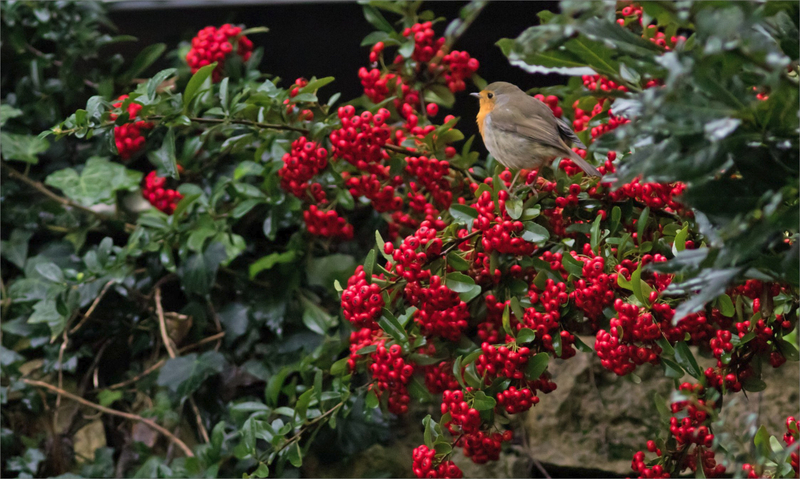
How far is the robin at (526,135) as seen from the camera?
1.41m

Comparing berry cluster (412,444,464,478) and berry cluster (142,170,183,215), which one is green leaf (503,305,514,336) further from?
berry cluster (142,170,183,215)

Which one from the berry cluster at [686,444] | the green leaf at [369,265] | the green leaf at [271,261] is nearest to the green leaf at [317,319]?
the green leaf at [271,261]

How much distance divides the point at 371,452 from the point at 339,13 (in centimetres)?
147

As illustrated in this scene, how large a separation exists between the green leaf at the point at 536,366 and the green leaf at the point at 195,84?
85 centimetres

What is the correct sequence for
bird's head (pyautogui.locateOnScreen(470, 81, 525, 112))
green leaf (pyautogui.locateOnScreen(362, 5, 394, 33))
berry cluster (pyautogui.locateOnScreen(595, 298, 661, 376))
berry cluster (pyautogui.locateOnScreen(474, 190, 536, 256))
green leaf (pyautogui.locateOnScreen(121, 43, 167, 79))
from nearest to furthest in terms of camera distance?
berry cluster (pyautogui.locateOnScreen(595, 298, 661, 376))
berry cluster (pyautogui.locateOnScreen(474, 190, 536, 256))
bird's head (pyautogui.locateOnScreen(470, 81, 525, 112))
green leaf (pyautogui.locateOnScreen(362, 5, 394, 33))
green leaf (pyautogui.locateOnScreen(121, 43, 167, 79))

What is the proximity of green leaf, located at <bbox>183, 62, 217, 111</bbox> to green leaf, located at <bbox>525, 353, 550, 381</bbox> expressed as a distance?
846 millimetres

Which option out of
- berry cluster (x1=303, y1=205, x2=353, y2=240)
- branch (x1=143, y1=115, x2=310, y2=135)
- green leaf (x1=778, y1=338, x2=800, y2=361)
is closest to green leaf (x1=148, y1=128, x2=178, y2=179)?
branch (x1=143, y1=115, x2=310, y2=135)

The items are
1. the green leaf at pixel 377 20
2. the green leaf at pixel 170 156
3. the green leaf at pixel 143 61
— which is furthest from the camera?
the green leaf at pixel 143 61

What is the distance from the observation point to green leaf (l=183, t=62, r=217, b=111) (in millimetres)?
1413

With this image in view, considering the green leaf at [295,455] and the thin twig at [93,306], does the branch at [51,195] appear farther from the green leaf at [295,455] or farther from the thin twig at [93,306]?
the green leaf at [295,455]

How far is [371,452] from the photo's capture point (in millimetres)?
1887

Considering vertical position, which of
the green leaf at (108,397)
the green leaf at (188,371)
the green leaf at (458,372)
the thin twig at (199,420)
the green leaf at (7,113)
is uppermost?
the green leaf at (7,113)

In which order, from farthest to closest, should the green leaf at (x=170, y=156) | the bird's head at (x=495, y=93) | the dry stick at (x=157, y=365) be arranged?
the dry stick at (x=157, y=365)
the bird's head at (x=495, y=93)
the green leaf at (x=170, y=156)

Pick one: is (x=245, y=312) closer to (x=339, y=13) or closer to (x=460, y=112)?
(x=460, y=112)
